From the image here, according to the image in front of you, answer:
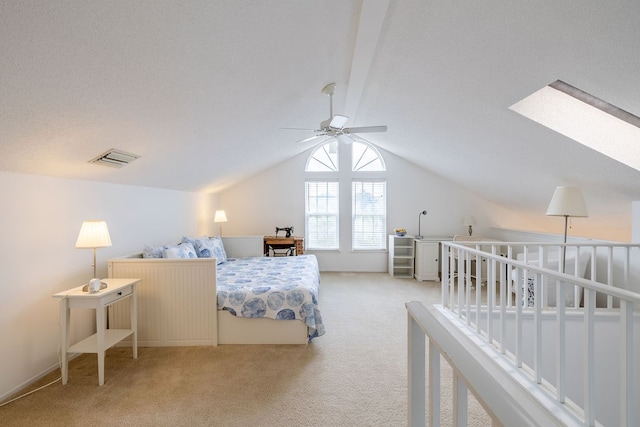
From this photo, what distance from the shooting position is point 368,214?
6227 millimetres

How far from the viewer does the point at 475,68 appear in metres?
2.37

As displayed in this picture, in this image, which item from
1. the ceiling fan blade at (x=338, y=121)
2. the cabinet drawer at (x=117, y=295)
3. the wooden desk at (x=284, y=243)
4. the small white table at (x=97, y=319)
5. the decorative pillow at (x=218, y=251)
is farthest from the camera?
the wooden desk at (x=284, y=243)

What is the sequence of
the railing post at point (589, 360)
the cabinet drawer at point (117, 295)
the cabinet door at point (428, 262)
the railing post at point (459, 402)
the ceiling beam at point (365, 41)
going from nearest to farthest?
1. the railing post at point (459, 402)
2. the railing post at point (589, 360)
3. the ceiling beam at point (365, 41)
4. the cabinet drawer at point (117, 295)
5. the cabinet door at point (428, 262)

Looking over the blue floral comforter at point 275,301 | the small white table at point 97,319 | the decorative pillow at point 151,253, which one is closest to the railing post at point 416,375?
the blue floral comforter at point 275,301

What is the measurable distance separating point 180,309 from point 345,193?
13.0 feet

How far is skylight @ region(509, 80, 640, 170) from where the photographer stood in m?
2.44

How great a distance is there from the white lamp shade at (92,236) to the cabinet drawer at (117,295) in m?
0.40

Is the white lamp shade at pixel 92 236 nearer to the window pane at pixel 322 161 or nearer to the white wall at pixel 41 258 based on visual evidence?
the white wall at pixel 41 258

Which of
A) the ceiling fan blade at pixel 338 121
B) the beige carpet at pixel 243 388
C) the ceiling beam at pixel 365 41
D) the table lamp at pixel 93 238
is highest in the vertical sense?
the ceiling beam at pixel 365 41

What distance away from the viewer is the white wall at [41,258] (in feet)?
7.14

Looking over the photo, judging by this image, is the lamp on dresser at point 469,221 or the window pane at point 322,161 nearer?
the lamp on dresser at point 469,221

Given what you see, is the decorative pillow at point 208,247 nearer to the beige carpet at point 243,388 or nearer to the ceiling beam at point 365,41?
the beige carpet at point 243,388

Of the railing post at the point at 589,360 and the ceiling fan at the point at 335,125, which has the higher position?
the ceiling fan at the point at 335,125

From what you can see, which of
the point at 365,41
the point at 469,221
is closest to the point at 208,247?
the point at 365,41
